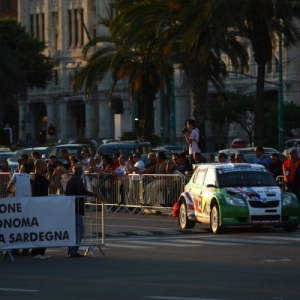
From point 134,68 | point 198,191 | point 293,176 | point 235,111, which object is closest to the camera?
point 198,191

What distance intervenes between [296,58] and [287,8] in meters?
51.9

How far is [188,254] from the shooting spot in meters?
19.6

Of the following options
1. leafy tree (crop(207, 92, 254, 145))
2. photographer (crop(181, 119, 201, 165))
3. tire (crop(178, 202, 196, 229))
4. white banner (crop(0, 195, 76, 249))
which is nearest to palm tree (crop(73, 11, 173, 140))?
photographer (crop(181, 119, 201, 165))

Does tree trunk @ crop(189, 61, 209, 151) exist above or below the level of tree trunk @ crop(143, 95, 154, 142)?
above

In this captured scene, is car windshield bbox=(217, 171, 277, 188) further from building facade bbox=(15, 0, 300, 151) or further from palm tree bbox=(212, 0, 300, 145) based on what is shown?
building facade bbox=(15, 0, 300, 151)

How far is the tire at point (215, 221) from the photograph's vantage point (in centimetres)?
2391

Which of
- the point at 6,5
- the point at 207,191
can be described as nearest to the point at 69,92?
the point at 6,5

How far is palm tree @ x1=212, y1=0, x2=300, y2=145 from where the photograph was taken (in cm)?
3672

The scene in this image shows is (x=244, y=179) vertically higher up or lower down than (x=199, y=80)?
lower down

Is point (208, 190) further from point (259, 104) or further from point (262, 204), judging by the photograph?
point (259, 104)

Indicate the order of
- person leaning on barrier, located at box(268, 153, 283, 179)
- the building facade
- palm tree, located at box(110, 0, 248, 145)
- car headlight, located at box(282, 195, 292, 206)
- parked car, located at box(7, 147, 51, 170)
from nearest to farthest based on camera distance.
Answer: car headlight, located at box(282, 195, 292, 206), person leaning on barrier, located at box(268, 153, 283, 179), palm tree, located at box(110, 0, 248, 145), parked car, located at box(7, 147, 51, 170), the building facade

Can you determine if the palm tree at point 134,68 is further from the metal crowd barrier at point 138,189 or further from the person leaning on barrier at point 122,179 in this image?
the person leaning on barrier at point 122,179

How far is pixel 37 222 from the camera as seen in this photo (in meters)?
19.4

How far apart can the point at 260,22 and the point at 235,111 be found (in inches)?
1811
